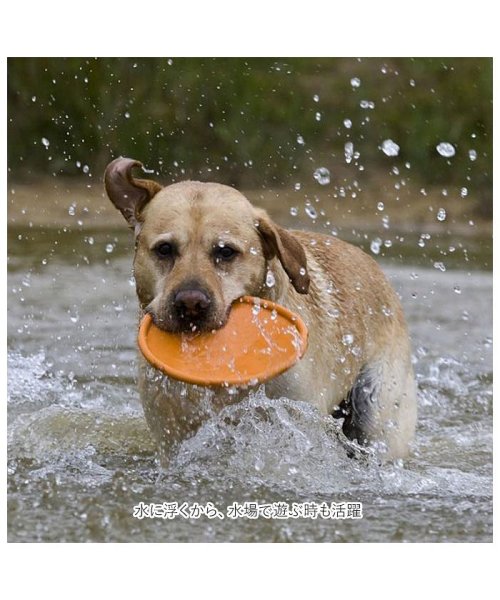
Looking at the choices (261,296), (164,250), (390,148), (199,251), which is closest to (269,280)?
(261,296)

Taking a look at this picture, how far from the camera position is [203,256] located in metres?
5.55

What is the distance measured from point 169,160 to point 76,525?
399 inches

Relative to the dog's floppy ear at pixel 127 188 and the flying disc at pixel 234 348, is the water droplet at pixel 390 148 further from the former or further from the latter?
the flying disc at pixel 234 348

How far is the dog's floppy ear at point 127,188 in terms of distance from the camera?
5.99 metres

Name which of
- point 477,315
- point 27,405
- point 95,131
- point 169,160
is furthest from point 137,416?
point 169,160

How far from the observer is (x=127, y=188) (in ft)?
19.9

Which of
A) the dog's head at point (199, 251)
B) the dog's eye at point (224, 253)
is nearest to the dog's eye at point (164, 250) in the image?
the dog's head at point (199, 251)

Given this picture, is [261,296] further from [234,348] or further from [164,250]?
[164,250]

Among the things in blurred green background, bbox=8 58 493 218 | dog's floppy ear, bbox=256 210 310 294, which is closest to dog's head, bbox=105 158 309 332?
dog's floppy ear, bbox=256 210 310 294

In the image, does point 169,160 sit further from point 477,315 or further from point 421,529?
point 421,529

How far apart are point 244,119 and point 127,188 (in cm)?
970

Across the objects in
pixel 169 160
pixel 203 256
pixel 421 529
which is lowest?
pixel 421 529

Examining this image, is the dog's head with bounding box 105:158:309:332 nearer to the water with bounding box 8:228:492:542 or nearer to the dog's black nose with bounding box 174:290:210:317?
the dog's black nose with bounding box 174:290:210:317

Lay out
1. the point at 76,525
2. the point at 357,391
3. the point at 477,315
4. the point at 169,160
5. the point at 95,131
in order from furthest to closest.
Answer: the point at 169,160
the point at 95,131
the point at 477,315
the point at 357,391
the point at 76,525
